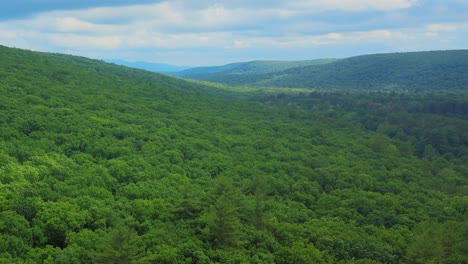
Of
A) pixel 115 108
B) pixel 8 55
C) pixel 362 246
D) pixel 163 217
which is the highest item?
pixel 8 55

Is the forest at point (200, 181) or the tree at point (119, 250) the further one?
the forest at point (200, 181)

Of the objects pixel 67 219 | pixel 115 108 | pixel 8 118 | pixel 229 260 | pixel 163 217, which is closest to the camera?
pixel 229 260

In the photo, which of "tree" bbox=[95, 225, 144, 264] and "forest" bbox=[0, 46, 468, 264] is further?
"forest" bbox=[0, 46, 468, 264]

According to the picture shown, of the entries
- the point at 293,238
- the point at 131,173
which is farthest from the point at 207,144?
the point at 293,238

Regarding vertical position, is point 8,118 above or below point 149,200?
above

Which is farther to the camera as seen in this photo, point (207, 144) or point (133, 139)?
point (207, 144)

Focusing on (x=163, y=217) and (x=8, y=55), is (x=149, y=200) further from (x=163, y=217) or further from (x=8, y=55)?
(x=8, y=55)

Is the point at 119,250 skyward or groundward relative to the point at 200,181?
skyward

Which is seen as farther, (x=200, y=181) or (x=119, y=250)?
(x=200, y=181)
